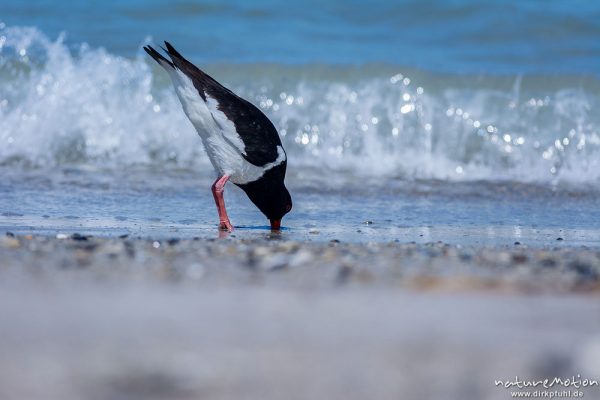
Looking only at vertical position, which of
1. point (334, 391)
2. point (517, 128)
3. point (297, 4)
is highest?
point (297, 4)

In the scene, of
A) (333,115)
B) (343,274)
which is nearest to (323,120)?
(333,115)

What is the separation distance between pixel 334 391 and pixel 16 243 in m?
2.47

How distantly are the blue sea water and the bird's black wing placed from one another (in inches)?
20.9

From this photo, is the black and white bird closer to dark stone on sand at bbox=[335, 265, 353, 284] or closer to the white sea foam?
dark stone on sand at bbox=[335, 265, 353, 284]

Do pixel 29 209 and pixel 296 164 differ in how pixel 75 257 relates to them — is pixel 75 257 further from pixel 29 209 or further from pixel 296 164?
pixel 296 164

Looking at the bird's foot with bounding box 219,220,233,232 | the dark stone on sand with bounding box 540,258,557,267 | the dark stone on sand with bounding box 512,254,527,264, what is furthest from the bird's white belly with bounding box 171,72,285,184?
the dark stone on sand with bounding box 540,258,557,267

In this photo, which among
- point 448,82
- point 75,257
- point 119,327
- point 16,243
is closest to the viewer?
point 119,327

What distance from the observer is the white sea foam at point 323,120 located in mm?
10586

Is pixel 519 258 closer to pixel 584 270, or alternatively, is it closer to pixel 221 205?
pixel 584 270

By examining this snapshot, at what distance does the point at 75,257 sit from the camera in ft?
13.6

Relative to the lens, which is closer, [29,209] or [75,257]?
[75,257]

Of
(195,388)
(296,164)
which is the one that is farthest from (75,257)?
(296,164)

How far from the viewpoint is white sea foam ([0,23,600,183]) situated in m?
10.6

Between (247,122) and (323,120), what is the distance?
181 inches
